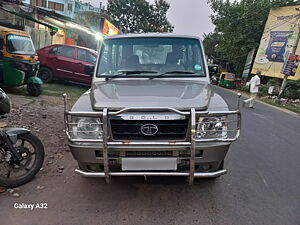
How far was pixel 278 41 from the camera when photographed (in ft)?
60.3

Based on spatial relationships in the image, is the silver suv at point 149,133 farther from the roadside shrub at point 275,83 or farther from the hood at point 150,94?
the roadside shrub at point 275,83

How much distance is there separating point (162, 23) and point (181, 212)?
4055 cm

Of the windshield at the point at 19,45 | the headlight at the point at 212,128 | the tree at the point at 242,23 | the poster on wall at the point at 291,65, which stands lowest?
the headlight at the point at 212,128

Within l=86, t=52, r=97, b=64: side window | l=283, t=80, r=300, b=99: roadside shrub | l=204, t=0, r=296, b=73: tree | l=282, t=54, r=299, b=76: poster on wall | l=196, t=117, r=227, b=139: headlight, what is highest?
l=204, t=0, r=296, b=73: tree

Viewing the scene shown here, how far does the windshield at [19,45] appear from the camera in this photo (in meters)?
7.04

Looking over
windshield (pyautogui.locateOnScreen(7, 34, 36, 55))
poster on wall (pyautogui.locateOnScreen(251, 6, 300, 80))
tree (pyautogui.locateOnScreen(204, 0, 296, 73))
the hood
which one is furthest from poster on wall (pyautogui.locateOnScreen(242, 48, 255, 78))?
the hood

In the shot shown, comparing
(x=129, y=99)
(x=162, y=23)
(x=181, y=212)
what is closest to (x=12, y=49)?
(x=129, y=99)

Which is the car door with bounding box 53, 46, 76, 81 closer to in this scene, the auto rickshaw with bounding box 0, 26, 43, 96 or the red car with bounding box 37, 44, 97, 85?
the red car with bounding box 37, 44, 97, 85

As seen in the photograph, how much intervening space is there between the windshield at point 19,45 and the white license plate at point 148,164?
6.46m

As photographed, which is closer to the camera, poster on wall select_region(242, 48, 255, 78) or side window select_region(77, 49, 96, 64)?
side window select_region(77, 49, 96, 64)

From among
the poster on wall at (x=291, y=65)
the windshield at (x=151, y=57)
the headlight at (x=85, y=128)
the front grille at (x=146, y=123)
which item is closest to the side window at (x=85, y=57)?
the windshield at (x=151, y=57)

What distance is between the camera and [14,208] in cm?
261

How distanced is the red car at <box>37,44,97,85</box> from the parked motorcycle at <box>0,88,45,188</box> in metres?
6.92

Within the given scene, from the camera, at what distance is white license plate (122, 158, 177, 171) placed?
235 cm
